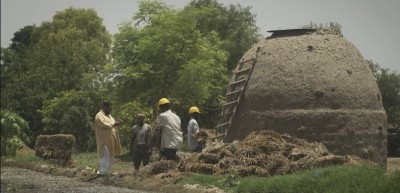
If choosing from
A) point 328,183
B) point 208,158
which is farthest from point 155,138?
Result: point 328,183

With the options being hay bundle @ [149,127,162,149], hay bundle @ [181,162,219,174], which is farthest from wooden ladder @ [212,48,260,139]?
hay bundle @ [181,162,219,174]

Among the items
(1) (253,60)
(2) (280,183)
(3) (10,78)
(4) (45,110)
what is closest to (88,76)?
(4) (45,110)

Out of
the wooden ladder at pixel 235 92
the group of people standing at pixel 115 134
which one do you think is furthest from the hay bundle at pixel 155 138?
the wooden ladder at pixel 235 92

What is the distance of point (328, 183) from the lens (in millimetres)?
9430

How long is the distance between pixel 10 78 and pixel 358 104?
23076 millimetres

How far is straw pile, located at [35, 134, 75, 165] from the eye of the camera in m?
17.8

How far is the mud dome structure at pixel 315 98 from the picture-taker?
46.4 feet

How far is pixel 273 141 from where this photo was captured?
13.3 m

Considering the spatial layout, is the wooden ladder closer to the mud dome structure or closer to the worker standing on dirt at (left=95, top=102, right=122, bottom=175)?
the mud dome structure

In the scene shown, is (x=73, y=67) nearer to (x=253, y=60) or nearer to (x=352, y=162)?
(x=253, y=60)

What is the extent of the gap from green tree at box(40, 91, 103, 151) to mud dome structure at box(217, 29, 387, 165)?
16.3 meters

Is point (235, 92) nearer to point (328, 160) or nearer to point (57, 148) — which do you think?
point (328, 160)

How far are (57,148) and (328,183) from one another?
34.7ft

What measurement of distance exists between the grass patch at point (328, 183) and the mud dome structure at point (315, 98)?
11.9 feet
